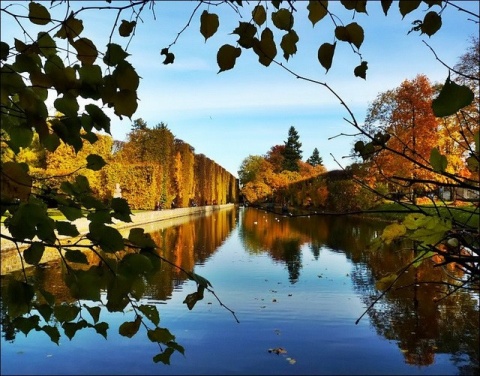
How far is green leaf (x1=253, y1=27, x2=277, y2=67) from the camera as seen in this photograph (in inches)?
45.8

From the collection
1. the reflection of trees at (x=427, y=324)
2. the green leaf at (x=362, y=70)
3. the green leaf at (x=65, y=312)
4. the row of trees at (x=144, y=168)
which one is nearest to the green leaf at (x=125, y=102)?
the green leaf at (x=362, y=70)

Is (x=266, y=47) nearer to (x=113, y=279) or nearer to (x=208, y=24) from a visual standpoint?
(x=208, y=24)

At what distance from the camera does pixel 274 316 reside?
305 inches

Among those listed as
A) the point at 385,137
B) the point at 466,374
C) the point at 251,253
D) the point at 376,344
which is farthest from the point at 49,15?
the point at 251,253

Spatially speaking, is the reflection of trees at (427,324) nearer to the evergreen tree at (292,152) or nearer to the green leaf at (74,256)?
the green leaf at (74,256)

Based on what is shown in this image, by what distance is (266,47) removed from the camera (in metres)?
1.17

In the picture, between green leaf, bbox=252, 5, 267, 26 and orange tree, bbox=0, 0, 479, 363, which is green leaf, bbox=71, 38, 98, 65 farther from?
green leaf, bbox=252, 5, 267, 26

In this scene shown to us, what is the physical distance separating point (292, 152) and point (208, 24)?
83.6 metres

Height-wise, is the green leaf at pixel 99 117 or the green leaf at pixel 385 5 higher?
the green leaf at pixel 385 5

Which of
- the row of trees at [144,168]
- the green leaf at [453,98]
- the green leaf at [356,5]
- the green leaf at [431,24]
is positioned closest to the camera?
the green leaf at [453,98]

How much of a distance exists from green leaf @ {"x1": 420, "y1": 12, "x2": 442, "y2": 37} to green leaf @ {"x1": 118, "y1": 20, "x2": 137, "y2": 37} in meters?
0.81

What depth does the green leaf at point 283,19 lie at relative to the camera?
1.23 metres

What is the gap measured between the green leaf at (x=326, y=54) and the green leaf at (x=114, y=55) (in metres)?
0.45

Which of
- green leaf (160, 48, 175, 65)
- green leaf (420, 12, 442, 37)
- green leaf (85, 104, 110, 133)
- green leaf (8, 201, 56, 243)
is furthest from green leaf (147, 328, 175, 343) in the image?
green leaf (420, 12, 442, 37)
